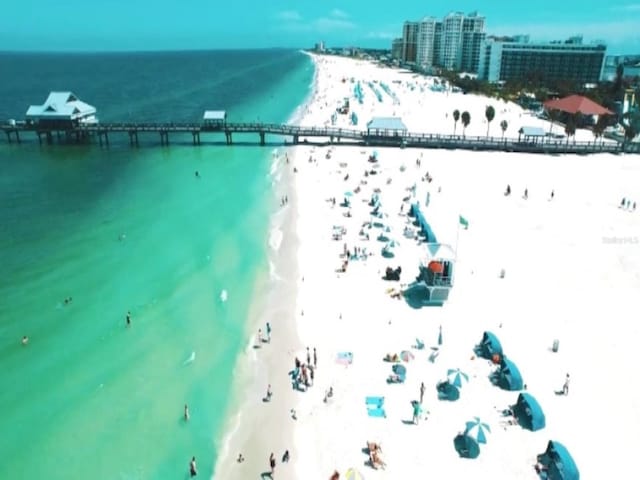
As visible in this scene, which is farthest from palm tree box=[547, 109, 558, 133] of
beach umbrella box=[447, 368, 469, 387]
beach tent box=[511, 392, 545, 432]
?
beach tent box=[511, 392, 545, 432]

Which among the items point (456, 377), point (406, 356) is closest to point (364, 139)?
point (406, 356)

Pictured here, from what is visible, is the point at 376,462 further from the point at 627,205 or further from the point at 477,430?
the point at 627,205

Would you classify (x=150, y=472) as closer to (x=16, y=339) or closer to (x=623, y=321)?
(x=16, y=339)

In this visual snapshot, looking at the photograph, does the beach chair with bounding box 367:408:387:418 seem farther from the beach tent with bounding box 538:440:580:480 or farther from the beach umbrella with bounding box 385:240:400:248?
the beach umbrella with bounding box 385:240:400:248

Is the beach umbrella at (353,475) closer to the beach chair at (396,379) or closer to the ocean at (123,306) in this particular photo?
the ocean at (123,306)

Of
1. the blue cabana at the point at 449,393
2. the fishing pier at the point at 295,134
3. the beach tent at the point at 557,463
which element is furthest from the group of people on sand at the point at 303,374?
the fishing pier at the point at 295,134
